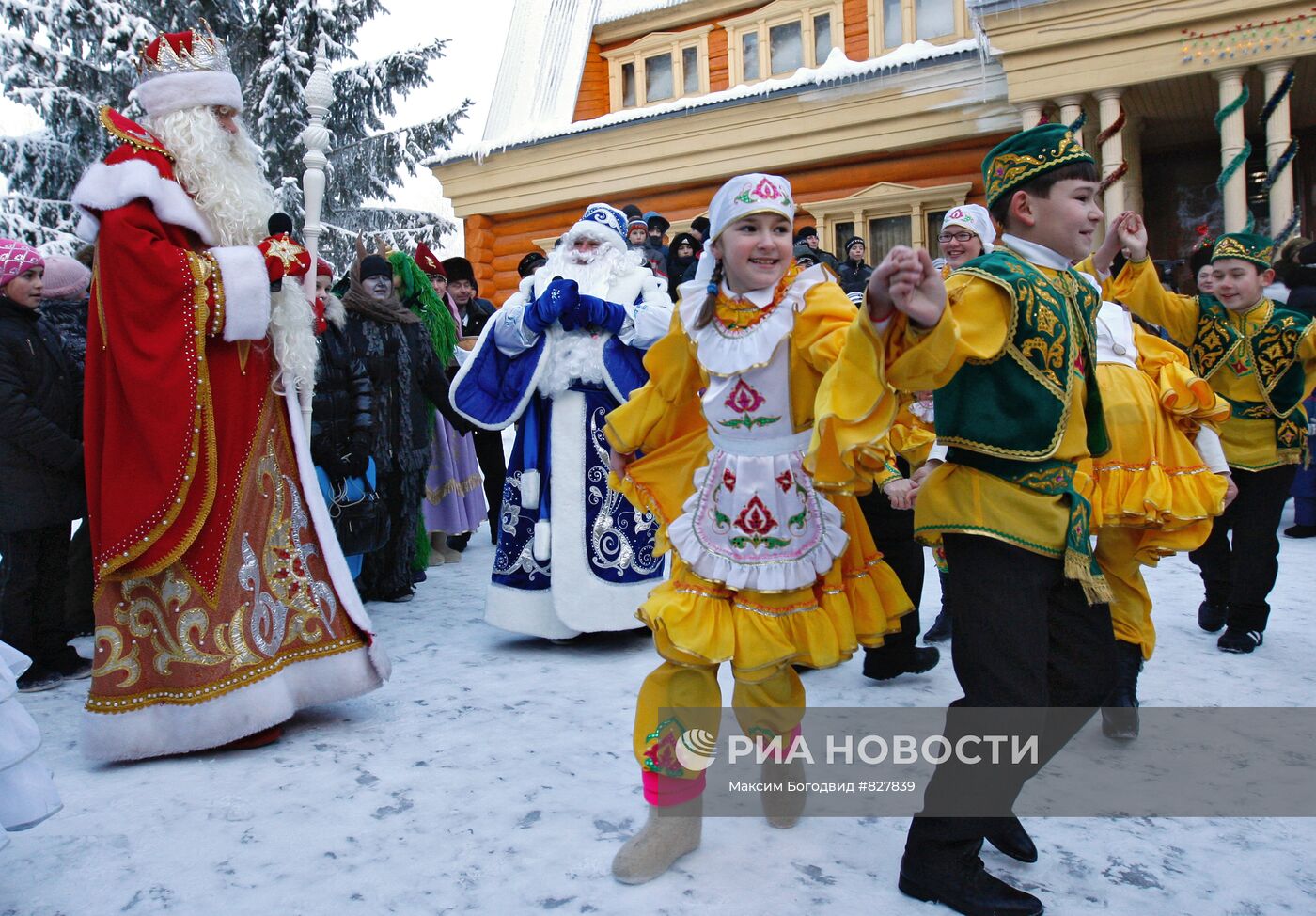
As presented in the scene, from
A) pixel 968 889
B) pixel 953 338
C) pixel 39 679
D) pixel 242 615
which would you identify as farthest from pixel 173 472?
pixel 968 889

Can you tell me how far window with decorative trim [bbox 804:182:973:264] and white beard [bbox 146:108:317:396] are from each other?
9373 mm

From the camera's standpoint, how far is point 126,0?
50.9 feet

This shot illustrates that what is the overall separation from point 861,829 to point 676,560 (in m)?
0.88

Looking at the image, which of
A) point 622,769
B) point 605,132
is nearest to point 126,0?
point 605,132

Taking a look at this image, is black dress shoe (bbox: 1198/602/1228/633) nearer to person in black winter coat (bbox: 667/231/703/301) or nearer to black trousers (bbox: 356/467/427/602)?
black trousers (bbox: 356/467/427/602)

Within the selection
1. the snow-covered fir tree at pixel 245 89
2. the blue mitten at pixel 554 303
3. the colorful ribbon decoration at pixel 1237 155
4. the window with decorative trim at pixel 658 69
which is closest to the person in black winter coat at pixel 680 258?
the blue mitten at pixel 554 303

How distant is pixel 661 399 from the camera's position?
2.83m

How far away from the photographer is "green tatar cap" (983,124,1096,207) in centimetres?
222

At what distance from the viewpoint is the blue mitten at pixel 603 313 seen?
14.9ft

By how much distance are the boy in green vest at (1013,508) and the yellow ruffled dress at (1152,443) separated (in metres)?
0.74

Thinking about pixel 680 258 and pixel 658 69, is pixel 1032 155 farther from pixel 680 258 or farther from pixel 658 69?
pixel 658 69

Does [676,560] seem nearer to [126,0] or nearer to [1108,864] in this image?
[1108,864]

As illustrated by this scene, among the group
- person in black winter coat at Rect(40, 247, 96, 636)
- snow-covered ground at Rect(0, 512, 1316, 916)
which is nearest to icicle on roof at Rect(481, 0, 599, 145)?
person in black winter coat at Rect(40, 247, 96, 636)

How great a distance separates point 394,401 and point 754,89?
865cm
